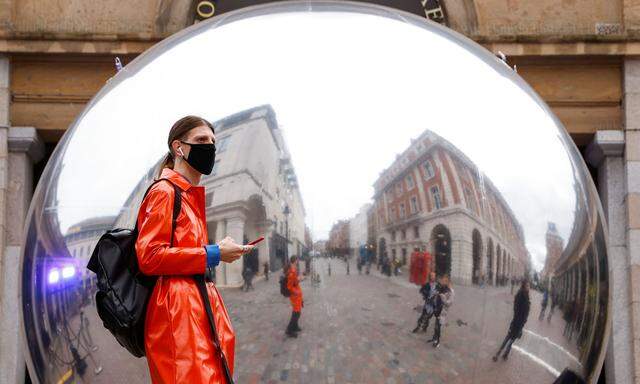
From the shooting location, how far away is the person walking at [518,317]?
2205mm

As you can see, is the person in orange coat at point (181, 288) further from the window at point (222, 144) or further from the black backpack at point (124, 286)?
the window at point (222, 144)

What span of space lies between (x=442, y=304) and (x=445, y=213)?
0.92 feet

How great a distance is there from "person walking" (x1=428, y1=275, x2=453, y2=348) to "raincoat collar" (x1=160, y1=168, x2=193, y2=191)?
0.83m

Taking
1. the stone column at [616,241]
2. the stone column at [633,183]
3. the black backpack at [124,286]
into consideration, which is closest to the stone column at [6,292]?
the black backpack at [124,286]

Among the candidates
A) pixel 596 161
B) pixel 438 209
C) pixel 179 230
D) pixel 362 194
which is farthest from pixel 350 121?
pixel 596 161

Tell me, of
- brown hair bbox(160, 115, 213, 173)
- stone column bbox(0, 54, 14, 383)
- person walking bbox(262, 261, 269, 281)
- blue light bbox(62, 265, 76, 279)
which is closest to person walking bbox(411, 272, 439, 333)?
person walking bbox(262, 261, 269, 281)

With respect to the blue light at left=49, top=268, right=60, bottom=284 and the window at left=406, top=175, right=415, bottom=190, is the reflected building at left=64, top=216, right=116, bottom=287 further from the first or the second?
the window at left=406, top=175, right=415, bottom=190

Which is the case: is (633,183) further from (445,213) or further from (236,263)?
(236,263)

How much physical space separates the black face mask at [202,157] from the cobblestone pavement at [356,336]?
389 mm

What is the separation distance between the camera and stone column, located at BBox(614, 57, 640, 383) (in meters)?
6.25

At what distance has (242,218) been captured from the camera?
2.06 metres

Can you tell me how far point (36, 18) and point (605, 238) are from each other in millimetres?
6086

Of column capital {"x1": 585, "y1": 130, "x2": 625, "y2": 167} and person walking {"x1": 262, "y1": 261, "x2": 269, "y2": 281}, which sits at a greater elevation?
column capital {"x1": 585, "y1": 130, "x2": 625, "y2": 167}

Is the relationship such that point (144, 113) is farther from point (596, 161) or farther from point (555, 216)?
point (596, 161)
